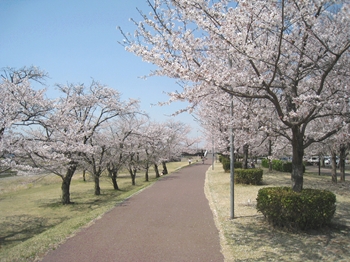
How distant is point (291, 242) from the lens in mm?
5531

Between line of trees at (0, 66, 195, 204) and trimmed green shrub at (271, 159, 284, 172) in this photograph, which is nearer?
line of trees at (0, 66, 195, 204)

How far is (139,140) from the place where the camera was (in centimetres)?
2139

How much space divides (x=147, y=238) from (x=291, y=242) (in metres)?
3.07

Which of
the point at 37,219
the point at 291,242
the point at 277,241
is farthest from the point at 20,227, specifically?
the point at 291,242

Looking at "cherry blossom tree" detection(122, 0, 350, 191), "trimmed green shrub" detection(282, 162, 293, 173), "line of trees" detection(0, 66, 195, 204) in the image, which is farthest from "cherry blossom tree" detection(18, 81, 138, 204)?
"trimmed green shrub" detection(282, 162, 293, 173)

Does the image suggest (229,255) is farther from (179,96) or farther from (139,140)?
(139,140)

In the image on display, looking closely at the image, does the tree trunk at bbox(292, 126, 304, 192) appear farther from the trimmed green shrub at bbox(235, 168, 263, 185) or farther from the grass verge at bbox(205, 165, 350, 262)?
the trimmed green shrub at bbox(235, 168, 263, 185)

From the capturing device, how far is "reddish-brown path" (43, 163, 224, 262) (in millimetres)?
5094

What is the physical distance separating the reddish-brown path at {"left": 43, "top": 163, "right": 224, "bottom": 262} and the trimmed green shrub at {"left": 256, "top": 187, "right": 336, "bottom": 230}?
60.5 inches

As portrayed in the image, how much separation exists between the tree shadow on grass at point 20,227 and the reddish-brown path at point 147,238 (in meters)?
2.85

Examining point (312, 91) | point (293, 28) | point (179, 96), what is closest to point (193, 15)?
point (179, 96)

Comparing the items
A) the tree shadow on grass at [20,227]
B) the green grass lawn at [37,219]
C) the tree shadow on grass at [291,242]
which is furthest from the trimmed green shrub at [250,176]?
the tree shadow on grass at [20,227]

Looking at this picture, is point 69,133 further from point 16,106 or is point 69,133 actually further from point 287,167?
point 287,167

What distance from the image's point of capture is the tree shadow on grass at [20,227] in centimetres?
874
